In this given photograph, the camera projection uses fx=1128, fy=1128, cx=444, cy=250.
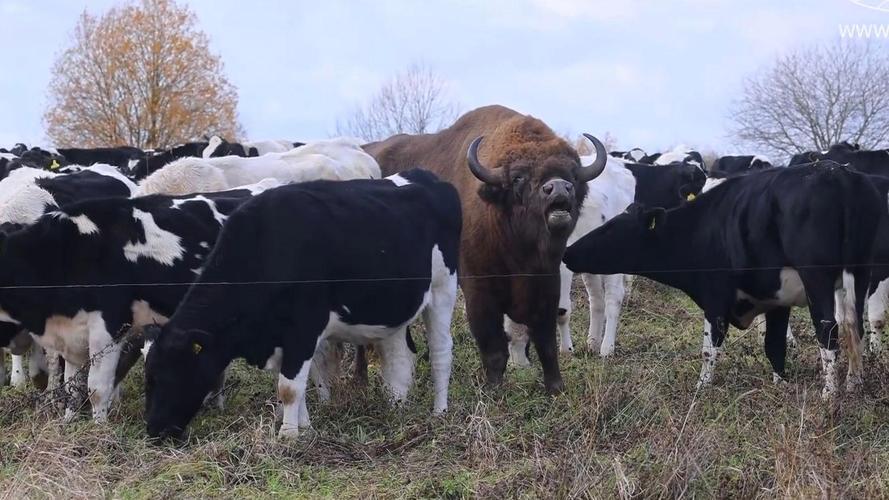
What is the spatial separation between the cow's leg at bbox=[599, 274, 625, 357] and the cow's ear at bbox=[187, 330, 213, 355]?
5248mm

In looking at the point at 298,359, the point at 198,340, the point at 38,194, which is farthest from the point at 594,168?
the point at 38,194

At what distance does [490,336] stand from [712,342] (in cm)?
186

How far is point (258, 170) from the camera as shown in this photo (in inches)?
537

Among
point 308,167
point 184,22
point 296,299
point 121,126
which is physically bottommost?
point 296,299

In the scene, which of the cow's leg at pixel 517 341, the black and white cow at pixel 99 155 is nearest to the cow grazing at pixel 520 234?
the cow's leg at pixel 517 341

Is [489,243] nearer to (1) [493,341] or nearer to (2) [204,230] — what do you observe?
(1) [493,341]

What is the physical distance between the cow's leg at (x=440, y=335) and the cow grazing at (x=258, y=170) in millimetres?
4345

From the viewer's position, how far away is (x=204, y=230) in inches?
379

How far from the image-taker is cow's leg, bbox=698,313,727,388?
929cm

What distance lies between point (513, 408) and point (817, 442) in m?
2.65

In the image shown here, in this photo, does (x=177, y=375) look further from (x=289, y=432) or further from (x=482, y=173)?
(x=482, y=173)

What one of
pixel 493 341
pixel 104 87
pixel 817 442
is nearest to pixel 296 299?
pixel 493 341

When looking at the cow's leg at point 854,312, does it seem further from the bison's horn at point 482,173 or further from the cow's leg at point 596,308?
the cow's leg at point 596,308

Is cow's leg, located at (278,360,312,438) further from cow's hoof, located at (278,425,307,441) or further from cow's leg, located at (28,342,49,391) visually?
cow's leg, located at (28,342,49,391)
